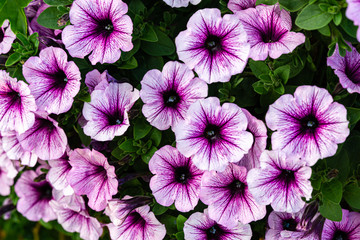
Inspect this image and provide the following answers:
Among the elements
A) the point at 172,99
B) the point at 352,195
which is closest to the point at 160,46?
the point at 172,99

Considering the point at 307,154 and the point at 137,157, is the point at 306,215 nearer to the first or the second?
the point at 307,154

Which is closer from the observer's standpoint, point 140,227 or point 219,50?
point 219,50

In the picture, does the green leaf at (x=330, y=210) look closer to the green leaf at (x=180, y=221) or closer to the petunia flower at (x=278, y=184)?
the petunia flower at (x=278, y=184)

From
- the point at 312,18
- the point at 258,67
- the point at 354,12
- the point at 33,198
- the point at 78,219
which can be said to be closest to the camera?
the point at 354,12

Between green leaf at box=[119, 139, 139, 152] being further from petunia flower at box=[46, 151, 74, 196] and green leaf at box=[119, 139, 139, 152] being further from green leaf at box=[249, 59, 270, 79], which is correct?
green leaf at box=[249, 59, 270, 79]

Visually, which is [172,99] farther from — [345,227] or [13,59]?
[345,227]

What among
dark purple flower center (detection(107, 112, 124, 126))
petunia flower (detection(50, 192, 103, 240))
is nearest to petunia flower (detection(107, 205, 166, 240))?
petunia flower (detection(50, 192, 103, 240))
